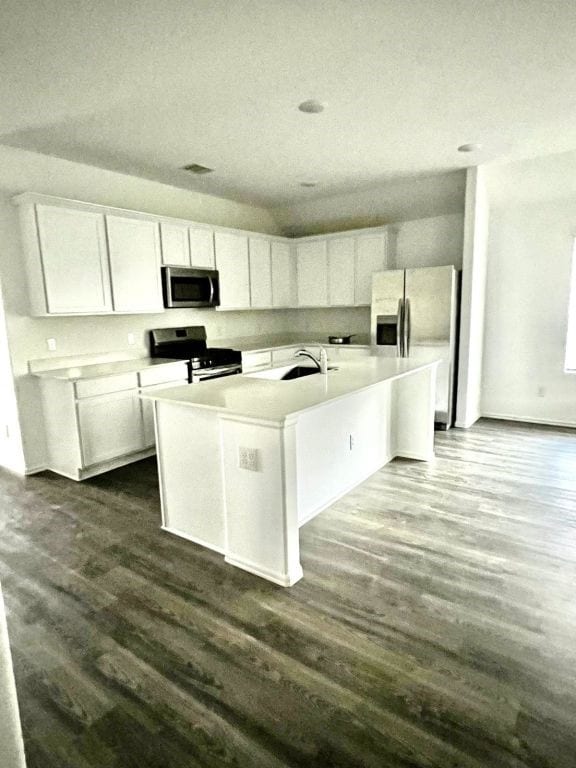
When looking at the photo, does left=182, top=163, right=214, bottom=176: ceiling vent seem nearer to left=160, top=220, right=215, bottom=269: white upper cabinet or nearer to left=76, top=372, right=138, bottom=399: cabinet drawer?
left=160, top=220, right=215, bottom=269: white upper cabinet

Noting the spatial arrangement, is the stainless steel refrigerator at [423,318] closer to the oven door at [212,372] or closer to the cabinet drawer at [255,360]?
the cabinet drawer at [255,360]

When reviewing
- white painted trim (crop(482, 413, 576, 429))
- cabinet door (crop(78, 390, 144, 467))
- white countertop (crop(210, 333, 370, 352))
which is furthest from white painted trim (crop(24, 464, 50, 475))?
white painted trim (crop(482, 413, 576, 429))

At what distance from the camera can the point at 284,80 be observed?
2.66 m

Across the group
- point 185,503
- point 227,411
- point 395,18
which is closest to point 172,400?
point 227,411

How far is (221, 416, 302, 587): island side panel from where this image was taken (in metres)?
2.26

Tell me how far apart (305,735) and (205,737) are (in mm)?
339

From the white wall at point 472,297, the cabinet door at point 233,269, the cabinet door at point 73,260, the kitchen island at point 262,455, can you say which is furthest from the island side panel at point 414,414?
the cabinet door at point 73,260

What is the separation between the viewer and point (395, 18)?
2.10 meters

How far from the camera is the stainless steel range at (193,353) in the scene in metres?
4.82

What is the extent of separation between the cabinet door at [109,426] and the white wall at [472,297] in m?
3.58

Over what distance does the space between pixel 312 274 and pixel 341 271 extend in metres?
0.49

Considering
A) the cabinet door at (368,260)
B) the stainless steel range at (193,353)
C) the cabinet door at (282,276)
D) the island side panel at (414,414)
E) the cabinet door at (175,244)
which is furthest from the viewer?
the cabinet door at (282,276)

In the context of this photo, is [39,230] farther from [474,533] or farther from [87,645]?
A: [474,533]

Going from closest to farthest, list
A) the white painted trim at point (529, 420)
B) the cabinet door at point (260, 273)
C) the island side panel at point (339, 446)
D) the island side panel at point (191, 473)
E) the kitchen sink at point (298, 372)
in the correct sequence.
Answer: the island side panel at point (191, 473) < the island side panel at point (339, 446) < the kitchen sink at point (298, 372) < the white painted trim at point (529, 420) < the cabinet door at point (260, 273)
